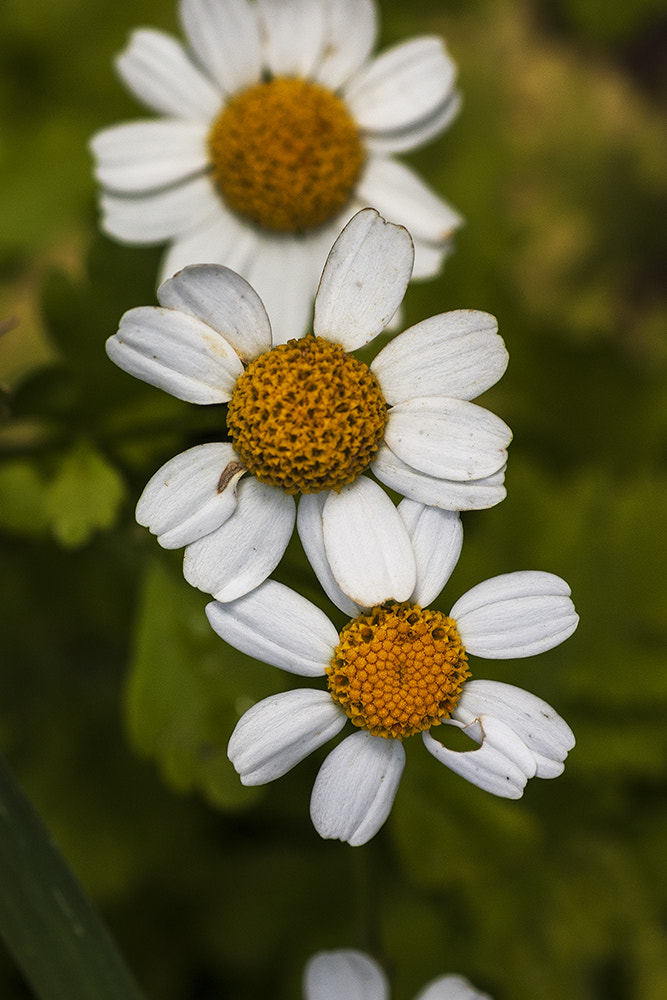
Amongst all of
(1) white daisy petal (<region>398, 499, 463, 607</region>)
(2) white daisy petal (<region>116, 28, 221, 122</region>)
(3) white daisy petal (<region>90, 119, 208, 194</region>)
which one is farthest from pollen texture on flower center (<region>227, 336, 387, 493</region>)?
(2) white daisy petal (<region>116, 28, 221, 122</region>)

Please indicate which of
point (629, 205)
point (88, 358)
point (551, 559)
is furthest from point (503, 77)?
point (88, 358)

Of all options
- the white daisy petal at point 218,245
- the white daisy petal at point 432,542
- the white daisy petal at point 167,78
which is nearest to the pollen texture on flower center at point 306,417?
the white daisy petal at point 432,542

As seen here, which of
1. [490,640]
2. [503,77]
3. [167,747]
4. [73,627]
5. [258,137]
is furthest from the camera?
[503,77]

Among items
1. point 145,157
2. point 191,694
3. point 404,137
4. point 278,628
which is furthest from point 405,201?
point 191,694

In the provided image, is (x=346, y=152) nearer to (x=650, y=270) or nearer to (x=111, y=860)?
(x=111, y=860)

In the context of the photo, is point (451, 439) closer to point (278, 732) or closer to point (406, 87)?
point (278, 732)

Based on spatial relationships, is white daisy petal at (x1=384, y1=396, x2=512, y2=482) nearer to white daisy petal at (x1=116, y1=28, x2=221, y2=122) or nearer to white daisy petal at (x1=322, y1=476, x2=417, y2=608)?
white daisy petal at (x1=322, y1=476, x2=417, y2=608)
